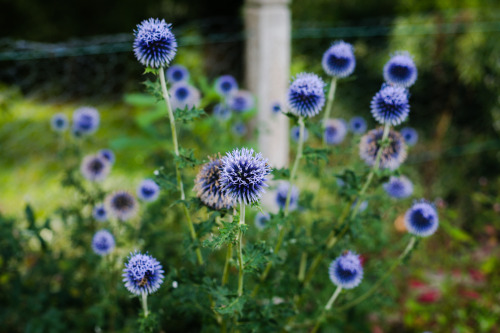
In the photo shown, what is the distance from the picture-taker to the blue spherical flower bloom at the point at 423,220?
1.88 m

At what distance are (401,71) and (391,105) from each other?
0.26 metres

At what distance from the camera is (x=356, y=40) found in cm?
471

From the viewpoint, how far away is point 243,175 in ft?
4.02

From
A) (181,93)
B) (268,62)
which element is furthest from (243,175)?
(268,62)

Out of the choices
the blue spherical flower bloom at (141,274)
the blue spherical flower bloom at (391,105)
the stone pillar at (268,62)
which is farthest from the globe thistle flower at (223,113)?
the blue spherical flower bloom at (141,274)

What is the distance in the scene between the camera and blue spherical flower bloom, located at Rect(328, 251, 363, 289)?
1.70 metres

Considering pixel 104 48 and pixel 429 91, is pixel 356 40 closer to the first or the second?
pixel 429 91

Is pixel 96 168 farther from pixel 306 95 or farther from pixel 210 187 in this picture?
pixel 306 95

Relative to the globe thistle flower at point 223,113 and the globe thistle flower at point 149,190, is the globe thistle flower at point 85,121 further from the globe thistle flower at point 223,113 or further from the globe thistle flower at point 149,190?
the globe thistle flower at point 223,113

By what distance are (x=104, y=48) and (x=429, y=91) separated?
9.44 ft

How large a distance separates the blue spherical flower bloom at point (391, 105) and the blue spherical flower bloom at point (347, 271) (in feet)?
1.81

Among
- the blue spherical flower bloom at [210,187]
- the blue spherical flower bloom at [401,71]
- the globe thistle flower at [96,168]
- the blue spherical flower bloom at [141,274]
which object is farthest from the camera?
the globe thistle flower at [96,168]

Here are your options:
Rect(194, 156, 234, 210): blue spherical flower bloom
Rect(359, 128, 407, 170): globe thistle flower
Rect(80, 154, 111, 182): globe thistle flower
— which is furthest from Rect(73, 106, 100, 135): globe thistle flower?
Rect(359, 128, 407, 170): globe thistle flower

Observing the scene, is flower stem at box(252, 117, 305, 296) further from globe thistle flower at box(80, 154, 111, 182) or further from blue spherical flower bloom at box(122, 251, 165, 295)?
globe thistle flower at box(80, 154, 111, 182)
